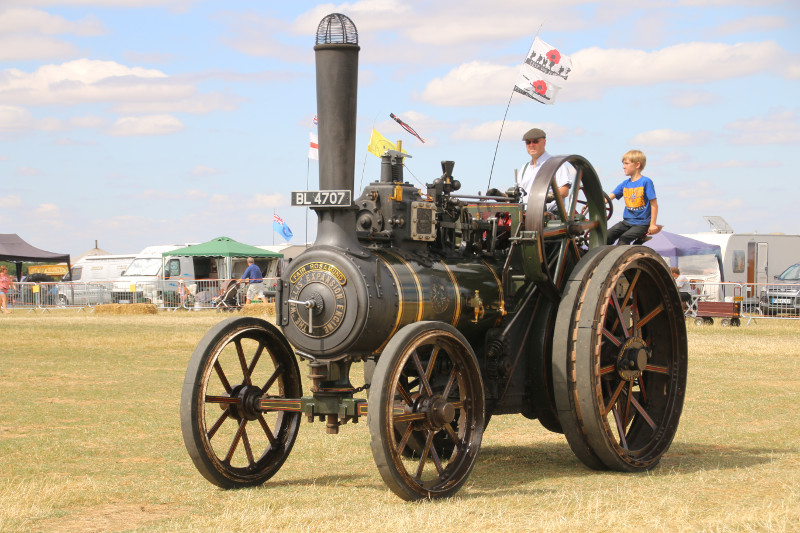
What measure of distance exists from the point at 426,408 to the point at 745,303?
24104mm

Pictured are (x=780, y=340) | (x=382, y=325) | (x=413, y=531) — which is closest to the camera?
(x=413, y=531)

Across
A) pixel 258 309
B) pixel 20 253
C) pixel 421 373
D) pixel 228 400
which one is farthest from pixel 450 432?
pixel 20 253

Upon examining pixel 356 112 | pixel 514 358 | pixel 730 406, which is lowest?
pixel 730 406

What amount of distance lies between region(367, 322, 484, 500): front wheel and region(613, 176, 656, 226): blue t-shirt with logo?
2.55 meters

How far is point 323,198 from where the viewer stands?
6723 millimetres

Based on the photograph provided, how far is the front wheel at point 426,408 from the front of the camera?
19.4 ft

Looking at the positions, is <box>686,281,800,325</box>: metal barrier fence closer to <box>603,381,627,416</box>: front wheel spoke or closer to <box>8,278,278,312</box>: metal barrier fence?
<box>8,278,278,312</box>: metal barrier fence

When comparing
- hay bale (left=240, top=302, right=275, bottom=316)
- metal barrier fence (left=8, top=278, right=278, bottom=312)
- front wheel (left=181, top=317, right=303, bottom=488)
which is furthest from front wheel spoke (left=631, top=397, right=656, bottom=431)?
metal barrier fence (left=8, top=278, right=278, bottom=312)

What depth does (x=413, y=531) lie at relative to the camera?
5312 millimetres

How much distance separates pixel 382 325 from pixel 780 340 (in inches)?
615

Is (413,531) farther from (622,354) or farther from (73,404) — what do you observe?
(73,404)

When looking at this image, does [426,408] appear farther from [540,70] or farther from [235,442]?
[540,70]

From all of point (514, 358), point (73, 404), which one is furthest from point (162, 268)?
point (514, 358)

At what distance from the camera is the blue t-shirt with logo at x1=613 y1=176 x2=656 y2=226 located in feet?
28.5
